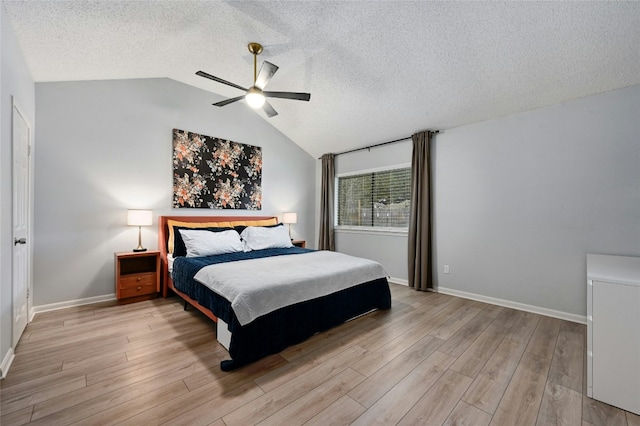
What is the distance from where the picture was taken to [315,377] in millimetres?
1898

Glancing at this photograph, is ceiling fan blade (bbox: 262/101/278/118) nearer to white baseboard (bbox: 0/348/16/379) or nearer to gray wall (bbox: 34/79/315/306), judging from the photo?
gray wall (bbox: 34/79/315/306)

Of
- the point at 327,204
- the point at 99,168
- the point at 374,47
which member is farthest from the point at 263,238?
the point at 374,47

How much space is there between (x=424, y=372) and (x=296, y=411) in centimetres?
100

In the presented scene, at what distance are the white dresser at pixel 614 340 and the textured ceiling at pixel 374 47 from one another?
6.80 ft

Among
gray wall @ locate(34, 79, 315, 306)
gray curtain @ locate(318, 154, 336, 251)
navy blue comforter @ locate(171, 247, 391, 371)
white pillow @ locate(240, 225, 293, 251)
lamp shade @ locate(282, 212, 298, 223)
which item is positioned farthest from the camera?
gray curtain @ locate(318, 154, 336, 251)

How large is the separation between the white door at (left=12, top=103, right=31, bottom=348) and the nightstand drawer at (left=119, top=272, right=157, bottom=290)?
82 centimetres

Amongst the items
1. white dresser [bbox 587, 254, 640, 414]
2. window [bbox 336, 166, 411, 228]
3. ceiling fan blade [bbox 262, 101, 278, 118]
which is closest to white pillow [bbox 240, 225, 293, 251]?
window [bbox 336, 166, 411, 228]

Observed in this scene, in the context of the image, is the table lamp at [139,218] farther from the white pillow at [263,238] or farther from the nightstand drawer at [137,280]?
the white pillow at [263,238]

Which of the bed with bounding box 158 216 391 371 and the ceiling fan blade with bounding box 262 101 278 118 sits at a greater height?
the ceiling fan blade with bounding box 262 101 278 118

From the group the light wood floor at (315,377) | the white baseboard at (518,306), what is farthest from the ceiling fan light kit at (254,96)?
the white baseboard at (518,306)

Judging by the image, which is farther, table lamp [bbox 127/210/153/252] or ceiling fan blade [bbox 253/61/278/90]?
table lamp [bbox 127/210/153/252]

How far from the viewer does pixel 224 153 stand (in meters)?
4.44

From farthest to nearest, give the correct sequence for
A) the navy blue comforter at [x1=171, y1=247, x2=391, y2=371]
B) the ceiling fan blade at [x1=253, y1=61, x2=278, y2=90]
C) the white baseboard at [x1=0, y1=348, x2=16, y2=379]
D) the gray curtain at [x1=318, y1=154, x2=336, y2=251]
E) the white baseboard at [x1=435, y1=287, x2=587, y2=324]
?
the gray curtain at [x1=318, y1=154, x2=336, y2=251], the white baseboard at [x1=435, y1=287, x2=587, y2=324], the ceiling fan blade at [x1=253, y1=61, x2=278, y2=90], the navy blue comforter at [x1=171, y1=247, x2=391, y2=371], the white baseboard at [x1=0, y1=348, x2=16, y2=379]

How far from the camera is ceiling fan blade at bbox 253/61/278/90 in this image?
244cm
